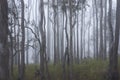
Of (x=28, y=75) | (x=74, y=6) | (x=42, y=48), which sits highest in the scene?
(x=74, y=6)

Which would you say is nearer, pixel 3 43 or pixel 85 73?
pixel 3 43

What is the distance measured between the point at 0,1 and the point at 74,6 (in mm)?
13988

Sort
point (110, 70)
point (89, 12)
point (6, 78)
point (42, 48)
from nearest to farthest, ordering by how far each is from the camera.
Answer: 1. point (6, 78)
2. point (110, 70)
3. point (42, 48)
4. point (89, 12)

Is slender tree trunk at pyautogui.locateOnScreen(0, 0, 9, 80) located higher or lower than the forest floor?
higher

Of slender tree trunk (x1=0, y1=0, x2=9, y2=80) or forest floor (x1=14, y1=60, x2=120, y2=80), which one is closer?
slender tree trunk (x1=0, y1=0, x2=9, y2=80)

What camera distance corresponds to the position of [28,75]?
18.0 metres

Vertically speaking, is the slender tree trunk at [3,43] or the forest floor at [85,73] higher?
the slender tree trunk at [3,43]

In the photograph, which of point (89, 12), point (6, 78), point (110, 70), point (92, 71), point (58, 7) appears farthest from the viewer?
point (89, 12)

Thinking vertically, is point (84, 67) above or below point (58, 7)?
below

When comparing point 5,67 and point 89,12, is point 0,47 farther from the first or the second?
point 89,12

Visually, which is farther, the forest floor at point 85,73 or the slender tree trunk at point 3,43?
the forest floor at point 85,73

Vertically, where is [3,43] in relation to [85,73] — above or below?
above

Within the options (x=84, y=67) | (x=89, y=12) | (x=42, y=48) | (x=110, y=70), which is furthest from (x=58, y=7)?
(x=89, y=12)

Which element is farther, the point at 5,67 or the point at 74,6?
the point at 74,6
